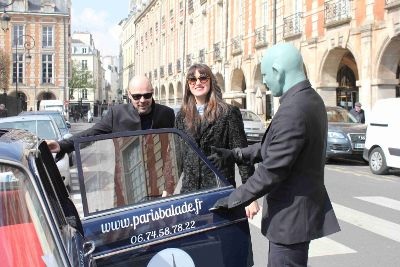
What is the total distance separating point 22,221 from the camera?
2197 mm

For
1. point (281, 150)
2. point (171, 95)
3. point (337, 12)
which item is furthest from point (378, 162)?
point (171, 95)

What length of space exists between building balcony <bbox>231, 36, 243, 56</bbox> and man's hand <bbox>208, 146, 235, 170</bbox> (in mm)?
32886

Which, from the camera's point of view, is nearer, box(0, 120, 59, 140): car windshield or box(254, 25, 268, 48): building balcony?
box(0, 120, 59, 140): car windshield

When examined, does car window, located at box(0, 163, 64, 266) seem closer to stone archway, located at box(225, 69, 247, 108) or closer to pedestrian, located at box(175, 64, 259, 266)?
pedestrian, located at box(175, 64, 259, 266)

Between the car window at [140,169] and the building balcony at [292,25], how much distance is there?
2513cm

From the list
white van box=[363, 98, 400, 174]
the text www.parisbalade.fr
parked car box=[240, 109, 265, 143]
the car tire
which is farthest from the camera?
parked car box=[240, 109, 265, 143]

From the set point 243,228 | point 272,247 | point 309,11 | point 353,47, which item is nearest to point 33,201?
point 272,247

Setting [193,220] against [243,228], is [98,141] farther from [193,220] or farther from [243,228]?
[243,228]

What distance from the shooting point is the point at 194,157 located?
3777 millimetres

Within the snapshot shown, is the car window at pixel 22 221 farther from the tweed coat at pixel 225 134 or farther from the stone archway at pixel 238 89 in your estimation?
the stone archway at pixel 238 89

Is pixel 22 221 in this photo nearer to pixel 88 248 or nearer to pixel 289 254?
pixel 88 248

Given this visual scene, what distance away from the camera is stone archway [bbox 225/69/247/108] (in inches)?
1491

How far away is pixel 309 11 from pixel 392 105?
48.6 ft

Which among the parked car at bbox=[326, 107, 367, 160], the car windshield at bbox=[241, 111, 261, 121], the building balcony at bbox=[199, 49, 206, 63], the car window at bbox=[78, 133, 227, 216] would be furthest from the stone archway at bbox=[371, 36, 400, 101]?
the building balcony at bbox=[199, 49, 206, 63]
